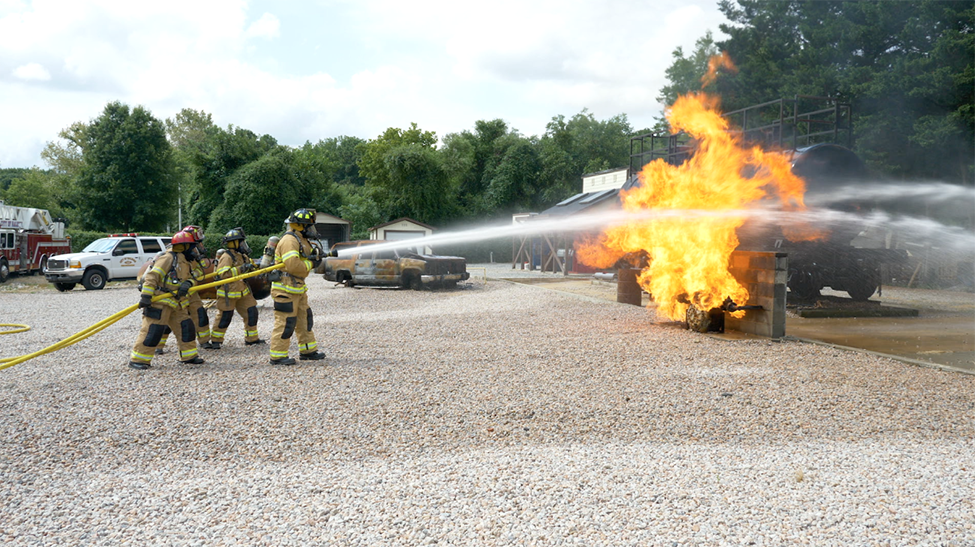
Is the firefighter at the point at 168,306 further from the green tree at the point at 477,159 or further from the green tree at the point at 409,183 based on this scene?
the green tree at the point at 477,159

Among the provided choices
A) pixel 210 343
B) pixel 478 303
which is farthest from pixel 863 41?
pixel 210 343

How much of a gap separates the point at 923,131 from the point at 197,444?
21755 millimetres

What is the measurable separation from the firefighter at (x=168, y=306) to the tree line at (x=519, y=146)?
49.2ft

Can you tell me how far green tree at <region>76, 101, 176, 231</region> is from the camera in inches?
1640

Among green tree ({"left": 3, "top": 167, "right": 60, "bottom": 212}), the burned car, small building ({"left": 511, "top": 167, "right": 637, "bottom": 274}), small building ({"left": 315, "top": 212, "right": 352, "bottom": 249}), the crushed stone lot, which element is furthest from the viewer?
green tree ({"left": 3, "top": 167, "right": 60, "bottom": 212})

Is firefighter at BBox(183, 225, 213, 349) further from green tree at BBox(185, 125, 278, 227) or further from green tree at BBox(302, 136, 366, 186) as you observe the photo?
green tree at BBox(302, 136, 366, 186)

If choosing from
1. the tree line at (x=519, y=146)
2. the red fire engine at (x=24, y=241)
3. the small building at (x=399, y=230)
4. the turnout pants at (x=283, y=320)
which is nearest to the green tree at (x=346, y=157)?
the tree line at (x=519, y=146)

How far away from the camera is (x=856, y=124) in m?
20.9

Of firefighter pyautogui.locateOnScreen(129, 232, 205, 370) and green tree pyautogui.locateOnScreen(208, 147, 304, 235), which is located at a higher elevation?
green tree pyautogui.locateOnScreen(208, 147, 304, 235)

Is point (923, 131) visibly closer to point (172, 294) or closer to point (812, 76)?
point (812, 76)

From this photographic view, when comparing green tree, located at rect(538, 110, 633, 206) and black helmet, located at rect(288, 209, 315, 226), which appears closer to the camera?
black helmet, located at rect(288, 209, 315, 226)

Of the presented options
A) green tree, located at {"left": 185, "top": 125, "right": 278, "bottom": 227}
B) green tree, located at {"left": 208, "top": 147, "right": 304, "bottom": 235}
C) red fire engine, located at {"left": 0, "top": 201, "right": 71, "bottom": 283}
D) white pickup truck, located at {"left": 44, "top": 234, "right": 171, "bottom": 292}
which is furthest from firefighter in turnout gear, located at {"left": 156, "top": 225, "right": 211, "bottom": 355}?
green tree, located at {"left": 185, "top": 125, "right": 278, "bottom": 227}

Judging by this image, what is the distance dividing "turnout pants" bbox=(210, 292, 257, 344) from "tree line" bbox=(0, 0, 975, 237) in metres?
14.3

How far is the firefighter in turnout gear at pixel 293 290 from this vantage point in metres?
8.02
